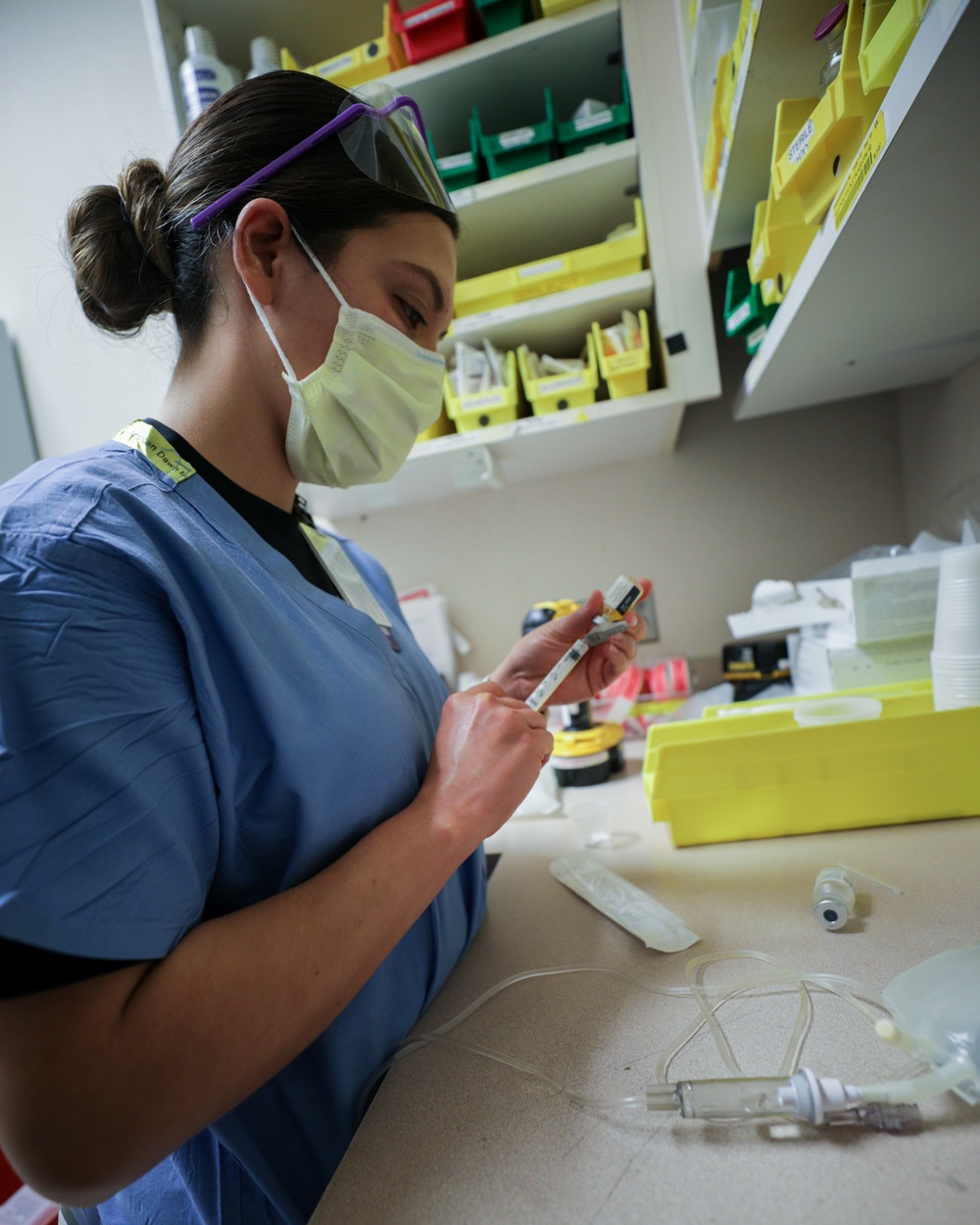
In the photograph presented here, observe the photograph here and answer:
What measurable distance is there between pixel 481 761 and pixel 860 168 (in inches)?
23.3

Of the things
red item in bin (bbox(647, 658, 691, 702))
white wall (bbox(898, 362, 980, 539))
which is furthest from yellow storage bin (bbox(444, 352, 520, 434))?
white wall (bbox(898, 362, 980, 539))

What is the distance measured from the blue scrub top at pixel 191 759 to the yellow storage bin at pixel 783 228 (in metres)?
0.69

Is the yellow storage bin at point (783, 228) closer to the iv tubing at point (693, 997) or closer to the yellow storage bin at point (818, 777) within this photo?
the yellow storage bin at point (818, 777)

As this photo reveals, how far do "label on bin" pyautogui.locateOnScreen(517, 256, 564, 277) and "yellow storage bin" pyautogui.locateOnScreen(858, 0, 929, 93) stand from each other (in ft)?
2.17

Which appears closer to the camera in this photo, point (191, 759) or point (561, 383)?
point (191, 759)

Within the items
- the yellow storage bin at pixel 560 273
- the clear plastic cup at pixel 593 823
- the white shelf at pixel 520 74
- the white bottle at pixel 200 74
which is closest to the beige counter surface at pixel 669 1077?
the clear plastic cup at pixel 593 823

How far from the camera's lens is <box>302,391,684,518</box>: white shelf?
1.17 m

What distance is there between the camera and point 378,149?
65cm

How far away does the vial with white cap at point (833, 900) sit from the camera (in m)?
0.58

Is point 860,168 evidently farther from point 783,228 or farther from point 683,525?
point 683,525

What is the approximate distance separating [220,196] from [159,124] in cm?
109

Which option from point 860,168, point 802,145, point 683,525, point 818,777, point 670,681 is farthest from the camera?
point 683,525

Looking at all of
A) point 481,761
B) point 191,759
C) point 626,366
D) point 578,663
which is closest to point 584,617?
point 578,663

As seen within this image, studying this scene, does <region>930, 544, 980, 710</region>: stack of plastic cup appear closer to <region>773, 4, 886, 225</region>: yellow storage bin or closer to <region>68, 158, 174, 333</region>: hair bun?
<region>773, 4, 886, 225</region>: yellow storage bin
